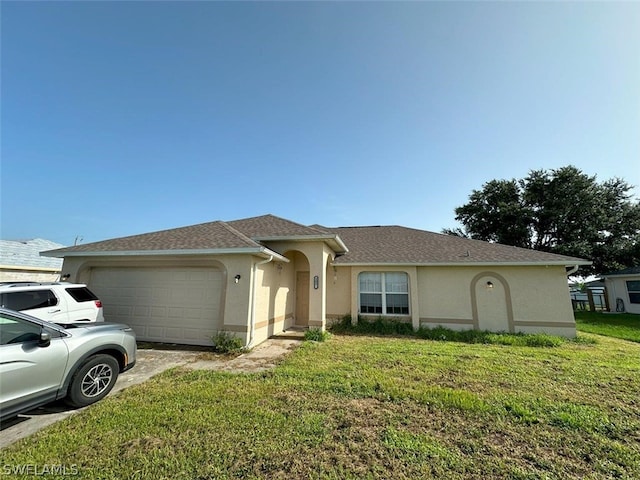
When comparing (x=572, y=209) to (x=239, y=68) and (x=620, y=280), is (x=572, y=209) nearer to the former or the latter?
(x=620, y=280)

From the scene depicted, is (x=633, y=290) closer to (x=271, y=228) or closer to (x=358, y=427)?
(x=271, y=228)

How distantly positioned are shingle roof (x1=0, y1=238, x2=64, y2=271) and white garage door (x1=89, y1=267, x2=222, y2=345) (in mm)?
9290

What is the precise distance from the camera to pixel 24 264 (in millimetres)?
13695

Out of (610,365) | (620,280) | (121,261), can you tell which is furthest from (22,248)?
(620,280)

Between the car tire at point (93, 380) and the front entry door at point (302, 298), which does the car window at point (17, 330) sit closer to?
the car tire at point (93, 380)

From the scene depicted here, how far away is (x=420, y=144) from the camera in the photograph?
1074 centimetres

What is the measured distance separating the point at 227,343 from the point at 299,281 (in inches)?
201

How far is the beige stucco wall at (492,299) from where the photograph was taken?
31.7 ft

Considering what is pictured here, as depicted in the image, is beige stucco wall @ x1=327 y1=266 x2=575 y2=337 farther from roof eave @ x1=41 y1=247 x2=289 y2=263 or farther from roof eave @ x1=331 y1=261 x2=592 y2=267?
roof eave @ x1=41 y1=247 x2=289 y2=263

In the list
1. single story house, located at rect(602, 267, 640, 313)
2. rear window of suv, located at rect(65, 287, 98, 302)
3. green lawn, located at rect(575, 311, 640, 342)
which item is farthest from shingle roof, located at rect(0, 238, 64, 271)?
single story house, located at rect(602, 267, 640, 313)

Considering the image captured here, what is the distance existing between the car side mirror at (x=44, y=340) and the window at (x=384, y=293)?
9.71 meters

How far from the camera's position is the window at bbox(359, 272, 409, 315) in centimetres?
1089

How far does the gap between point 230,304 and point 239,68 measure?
8.17 meters

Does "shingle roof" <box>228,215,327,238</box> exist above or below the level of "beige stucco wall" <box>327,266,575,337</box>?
above
